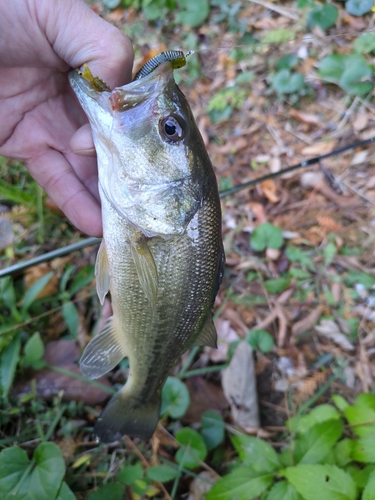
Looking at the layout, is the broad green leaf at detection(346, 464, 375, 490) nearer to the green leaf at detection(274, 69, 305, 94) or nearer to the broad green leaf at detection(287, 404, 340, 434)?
the broad green leaf at detection(287, 404, 340, 434)

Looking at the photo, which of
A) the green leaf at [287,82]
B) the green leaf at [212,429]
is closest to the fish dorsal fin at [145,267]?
the green leaf at [212,429]

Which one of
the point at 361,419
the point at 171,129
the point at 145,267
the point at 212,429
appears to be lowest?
the point at 212,429

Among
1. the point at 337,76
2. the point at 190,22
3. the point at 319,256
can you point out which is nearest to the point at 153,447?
the point at 319,256

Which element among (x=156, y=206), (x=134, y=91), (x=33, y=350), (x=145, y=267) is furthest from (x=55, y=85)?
(x=33, y=350)

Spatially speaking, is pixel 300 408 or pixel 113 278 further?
pixel 300 408

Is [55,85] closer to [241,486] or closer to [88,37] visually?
[88,37]

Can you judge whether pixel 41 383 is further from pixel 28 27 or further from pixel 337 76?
pixel 337 76
